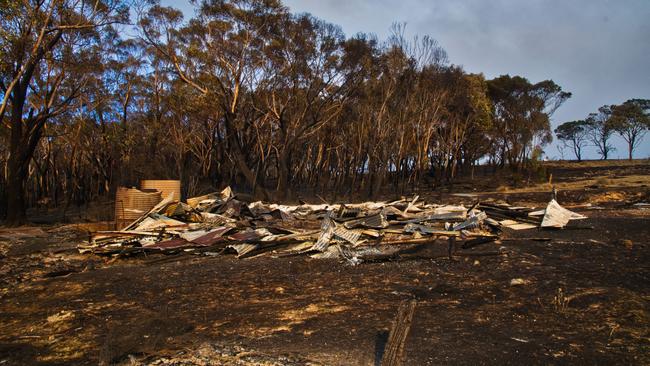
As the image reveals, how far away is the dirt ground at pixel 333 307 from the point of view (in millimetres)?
3040

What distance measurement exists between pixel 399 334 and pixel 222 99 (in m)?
19.1

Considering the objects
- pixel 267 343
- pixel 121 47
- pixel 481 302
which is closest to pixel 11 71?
pixel 121 47

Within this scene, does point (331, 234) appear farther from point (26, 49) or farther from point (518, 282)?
point (26, 49)

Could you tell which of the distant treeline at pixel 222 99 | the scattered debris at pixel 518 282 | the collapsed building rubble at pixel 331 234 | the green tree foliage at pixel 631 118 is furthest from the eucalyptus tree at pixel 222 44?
the green tree foliage at pixel 631 118

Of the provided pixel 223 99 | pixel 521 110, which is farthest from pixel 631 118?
pixel 223 99

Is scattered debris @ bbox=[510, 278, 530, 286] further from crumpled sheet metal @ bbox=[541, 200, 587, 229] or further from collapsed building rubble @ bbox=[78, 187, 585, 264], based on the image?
crumpled sheet metal @ bbox=[541, 200, 587, 229]

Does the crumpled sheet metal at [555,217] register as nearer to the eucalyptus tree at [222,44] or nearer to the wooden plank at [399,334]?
the wooden plank at [399,334]

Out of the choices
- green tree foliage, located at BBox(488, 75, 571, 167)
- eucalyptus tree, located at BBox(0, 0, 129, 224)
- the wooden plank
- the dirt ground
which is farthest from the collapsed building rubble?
green tree foliage, located at BBox(488, 75, 571, 167)

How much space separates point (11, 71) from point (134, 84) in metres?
12.8

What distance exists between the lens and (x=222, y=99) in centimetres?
2072

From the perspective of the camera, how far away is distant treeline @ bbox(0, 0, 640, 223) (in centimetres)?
1427

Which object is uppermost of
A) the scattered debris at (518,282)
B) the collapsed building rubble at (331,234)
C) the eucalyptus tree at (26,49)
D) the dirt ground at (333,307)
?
the eucalyptus tree at (26,49)

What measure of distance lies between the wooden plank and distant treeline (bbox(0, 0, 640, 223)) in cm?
1207

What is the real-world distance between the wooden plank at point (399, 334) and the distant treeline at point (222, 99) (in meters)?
12.1
